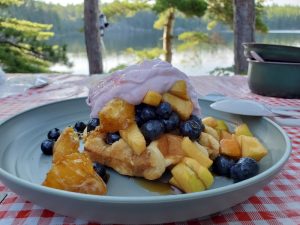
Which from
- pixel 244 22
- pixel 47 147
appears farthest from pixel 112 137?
pixel 244 22

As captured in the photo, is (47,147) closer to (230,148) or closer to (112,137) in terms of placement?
(112,137)

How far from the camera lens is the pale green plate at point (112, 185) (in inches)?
19.1

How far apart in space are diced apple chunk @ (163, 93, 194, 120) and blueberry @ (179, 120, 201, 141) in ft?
0.10

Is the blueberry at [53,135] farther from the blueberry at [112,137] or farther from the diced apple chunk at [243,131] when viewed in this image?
the diced apple chunk at [243,131]

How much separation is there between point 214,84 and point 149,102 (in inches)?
50.5

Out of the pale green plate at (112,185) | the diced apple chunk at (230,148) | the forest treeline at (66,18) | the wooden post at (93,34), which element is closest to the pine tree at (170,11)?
the forest treeline at (66,18)

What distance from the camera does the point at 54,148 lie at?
78 centimetres

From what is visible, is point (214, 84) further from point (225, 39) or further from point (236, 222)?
point (225, 39)

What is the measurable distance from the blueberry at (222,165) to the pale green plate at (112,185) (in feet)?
0.06

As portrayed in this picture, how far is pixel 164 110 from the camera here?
0.76 metres

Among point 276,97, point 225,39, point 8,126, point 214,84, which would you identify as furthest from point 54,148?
point 225,39

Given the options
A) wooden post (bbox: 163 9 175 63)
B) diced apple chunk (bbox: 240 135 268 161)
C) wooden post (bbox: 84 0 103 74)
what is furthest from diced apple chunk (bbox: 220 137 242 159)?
wooden post (bbox: 163 9 175 63)

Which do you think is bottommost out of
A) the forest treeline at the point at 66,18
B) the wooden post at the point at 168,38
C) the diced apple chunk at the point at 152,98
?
the wooden post at the point at 168,38

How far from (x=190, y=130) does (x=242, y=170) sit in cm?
15
